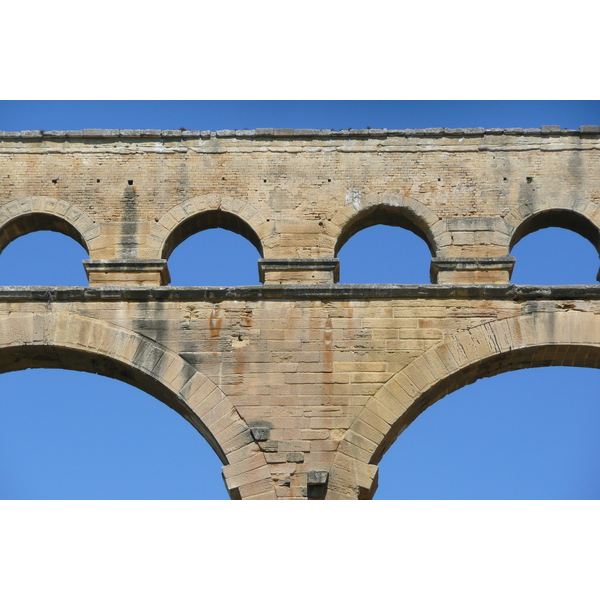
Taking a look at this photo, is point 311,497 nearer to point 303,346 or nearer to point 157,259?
point 303,346

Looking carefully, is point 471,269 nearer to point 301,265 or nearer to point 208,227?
point 301,265

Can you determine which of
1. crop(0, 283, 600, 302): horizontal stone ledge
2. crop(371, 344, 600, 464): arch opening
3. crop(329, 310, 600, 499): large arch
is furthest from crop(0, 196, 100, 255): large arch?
crop(371, 344, 600, 464): arch opening

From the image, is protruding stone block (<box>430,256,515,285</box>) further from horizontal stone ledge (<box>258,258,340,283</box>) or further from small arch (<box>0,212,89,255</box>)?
small arch (<box>0,212,89,255</box>)

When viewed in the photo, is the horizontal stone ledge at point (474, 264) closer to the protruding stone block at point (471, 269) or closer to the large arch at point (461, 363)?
the protruding stone block at point (471, 269)

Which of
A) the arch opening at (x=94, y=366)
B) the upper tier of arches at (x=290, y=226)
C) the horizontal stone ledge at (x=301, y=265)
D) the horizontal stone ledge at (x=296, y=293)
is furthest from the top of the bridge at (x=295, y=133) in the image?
the arch opening at (x=94, y=366)

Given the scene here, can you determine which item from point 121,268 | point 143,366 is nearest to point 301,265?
point 121,268

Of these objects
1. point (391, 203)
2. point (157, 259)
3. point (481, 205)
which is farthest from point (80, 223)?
point (481, 205)

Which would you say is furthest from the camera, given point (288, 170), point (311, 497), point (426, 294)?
point (288, 170)
